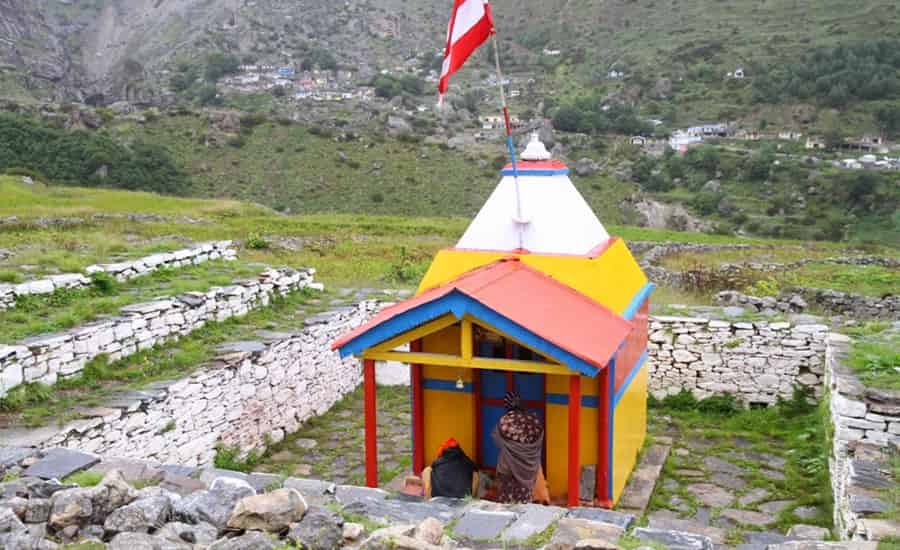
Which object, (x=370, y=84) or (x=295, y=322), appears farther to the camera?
(x=370, y=84)

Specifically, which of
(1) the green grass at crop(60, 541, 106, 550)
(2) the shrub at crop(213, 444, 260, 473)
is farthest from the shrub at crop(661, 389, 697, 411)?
(1) the green grass at crop(60, 541, 106, 550)

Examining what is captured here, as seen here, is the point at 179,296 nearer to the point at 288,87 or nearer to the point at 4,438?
the point at 4,438

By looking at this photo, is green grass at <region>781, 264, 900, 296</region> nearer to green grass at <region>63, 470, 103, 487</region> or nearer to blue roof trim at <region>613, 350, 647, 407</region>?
blue roof trim at <region>613, 350, 647, 407</region>

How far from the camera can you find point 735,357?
391 inches

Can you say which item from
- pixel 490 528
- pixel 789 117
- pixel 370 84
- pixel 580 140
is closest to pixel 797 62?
pixel 789 117

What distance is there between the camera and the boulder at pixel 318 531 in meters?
4.02

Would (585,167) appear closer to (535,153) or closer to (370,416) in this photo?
(535,153)

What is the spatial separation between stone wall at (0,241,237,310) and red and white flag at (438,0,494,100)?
5016 mm

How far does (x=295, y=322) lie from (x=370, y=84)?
66776 mm

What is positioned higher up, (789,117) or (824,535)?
(789,117)

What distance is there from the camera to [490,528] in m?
4.61

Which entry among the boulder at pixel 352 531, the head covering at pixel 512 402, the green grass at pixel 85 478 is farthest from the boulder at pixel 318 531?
the head covering at pixel 512 402

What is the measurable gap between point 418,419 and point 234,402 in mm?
2388

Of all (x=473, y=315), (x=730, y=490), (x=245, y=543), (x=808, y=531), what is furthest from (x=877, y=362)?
(x=245, y=543)
